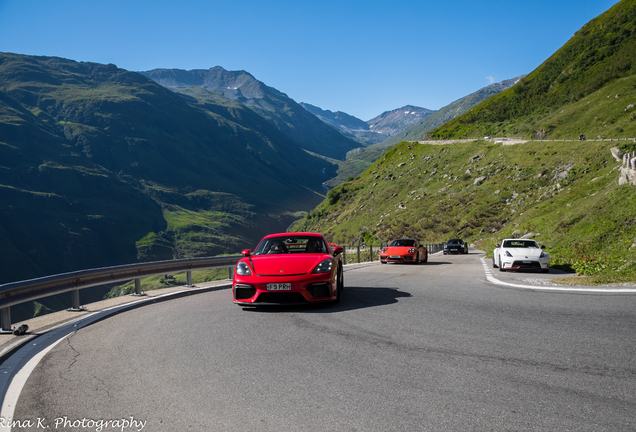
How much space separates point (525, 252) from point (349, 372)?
45.7 feet

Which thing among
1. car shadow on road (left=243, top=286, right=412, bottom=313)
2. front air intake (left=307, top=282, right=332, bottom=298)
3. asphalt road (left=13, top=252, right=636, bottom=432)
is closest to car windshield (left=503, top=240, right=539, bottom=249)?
car shadow on road (left=243, top=286, right=412, bottom=313)

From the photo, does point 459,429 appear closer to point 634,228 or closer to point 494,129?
point 634,228

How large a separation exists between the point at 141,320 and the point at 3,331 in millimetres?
2025

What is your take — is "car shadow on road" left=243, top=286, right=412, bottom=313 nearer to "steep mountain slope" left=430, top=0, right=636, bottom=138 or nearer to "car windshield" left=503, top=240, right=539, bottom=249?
"car windshield" left=503, top=240, right=539, bottom=249

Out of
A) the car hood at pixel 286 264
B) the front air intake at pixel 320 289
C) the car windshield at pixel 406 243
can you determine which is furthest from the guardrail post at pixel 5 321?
the car windshield at pixel 406 243

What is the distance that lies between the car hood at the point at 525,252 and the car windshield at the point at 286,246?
964 centimetres

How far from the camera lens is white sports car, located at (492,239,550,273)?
15703 millimetres

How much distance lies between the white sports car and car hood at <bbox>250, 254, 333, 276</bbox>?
393 inches

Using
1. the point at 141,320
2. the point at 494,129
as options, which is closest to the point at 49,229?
the point at 494,129

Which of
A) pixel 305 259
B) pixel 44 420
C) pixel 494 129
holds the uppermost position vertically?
pixel 494 129

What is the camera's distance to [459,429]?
3.24 metres

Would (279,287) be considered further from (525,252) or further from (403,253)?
(403,253)

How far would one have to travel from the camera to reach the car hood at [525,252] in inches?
631

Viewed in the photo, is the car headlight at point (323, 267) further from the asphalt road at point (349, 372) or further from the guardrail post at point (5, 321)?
the guardrail post at point (5, 321)
